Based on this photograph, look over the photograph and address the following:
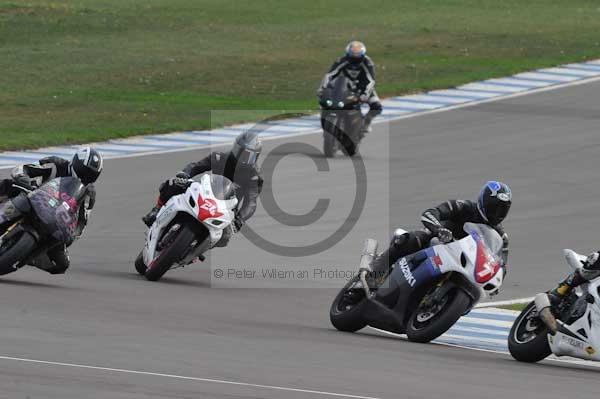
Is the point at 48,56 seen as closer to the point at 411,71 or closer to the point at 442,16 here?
the point at 411,71

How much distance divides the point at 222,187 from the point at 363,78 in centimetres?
1138

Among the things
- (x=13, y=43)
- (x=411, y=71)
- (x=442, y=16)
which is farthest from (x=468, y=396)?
(x=442, y=16)

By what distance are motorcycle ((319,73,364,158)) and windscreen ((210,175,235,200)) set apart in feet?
33.1

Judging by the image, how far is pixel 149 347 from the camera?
36.4ft

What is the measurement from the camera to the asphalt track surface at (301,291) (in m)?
10.1

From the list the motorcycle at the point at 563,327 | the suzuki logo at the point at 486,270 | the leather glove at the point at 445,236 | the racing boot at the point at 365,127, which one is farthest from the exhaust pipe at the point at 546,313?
the racing boot at the point at 365,127

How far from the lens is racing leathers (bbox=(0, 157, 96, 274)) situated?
49.2ft

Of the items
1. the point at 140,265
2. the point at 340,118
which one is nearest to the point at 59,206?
the point at 140,265

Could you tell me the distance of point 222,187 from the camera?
15922 mm

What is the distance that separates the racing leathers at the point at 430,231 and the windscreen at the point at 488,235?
0.37ft

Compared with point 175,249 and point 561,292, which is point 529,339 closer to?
point 561,292

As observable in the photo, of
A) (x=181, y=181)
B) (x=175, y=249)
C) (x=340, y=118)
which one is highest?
(x=181, y=181)

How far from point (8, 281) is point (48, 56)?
2296 centimetres

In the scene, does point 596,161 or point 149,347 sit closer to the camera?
point 149,347
